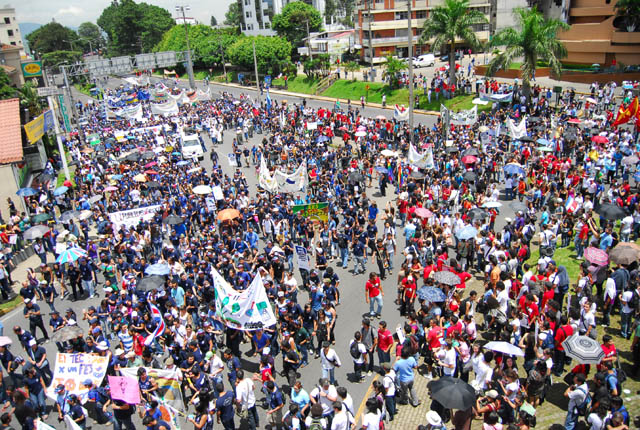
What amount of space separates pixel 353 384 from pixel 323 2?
115560mm

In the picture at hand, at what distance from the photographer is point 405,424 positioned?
10.2 m

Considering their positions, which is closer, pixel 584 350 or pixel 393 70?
pixel 584 350

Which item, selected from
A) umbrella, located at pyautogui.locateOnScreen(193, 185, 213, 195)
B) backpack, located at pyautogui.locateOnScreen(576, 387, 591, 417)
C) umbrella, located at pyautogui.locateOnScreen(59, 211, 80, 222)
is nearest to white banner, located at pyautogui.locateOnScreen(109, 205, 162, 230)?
umbrella, located at pyautogui.locateOnScreen(193, 185, 213, 195)

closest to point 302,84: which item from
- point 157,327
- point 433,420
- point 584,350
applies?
point 157,327

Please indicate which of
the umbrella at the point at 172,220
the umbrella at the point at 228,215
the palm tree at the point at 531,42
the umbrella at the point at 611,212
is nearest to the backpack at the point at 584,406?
the umbrella at the point at 611,212

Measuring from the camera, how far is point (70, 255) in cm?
1695

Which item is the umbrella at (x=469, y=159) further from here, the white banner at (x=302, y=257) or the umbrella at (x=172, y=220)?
the umbrella at (x=172, y=220)

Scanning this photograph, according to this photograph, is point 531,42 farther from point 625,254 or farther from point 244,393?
point 244,393

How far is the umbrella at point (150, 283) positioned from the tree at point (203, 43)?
74.0 m

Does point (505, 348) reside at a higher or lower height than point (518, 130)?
lower

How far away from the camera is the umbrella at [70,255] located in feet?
55.1

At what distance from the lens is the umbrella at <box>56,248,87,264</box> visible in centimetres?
1680

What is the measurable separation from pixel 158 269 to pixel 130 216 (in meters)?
5.33

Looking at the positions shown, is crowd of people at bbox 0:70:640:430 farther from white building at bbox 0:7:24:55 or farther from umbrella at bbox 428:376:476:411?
white building at bbox 0:7:24:55
